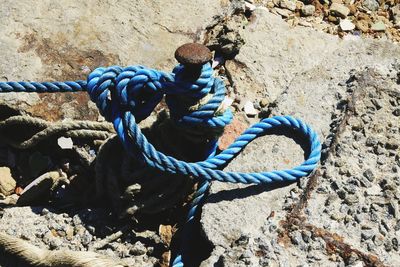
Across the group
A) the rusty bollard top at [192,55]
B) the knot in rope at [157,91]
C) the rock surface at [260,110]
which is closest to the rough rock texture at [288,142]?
the rock surface at [260,110]

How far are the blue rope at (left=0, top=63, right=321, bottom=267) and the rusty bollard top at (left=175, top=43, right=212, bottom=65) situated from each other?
87 millimetres

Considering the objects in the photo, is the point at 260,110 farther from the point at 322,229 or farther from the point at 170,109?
the point at 322,229

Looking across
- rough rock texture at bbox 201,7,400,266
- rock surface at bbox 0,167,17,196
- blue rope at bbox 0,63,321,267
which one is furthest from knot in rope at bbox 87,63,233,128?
rock surface at bbox 0,167,17,196

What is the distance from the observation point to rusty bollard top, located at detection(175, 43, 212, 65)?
2502 millimetres

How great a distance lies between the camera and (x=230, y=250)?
2549mm

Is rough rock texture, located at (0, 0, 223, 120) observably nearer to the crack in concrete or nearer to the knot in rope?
the knot in rope

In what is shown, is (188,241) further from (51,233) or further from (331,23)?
(331,23)

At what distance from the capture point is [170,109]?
8.84ft

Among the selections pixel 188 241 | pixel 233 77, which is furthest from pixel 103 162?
pixel 233 77

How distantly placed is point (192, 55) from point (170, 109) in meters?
0.26

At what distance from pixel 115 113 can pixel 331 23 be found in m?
1.35

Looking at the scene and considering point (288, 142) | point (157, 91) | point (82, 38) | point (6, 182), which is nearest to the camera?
point (157, 91)

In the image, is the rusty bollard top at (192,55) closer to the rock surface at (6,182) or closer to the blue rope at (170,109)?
the blue rope at (170,109)

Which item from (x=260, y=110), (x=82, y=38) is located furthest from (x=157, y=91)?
(x=82, y=38)
